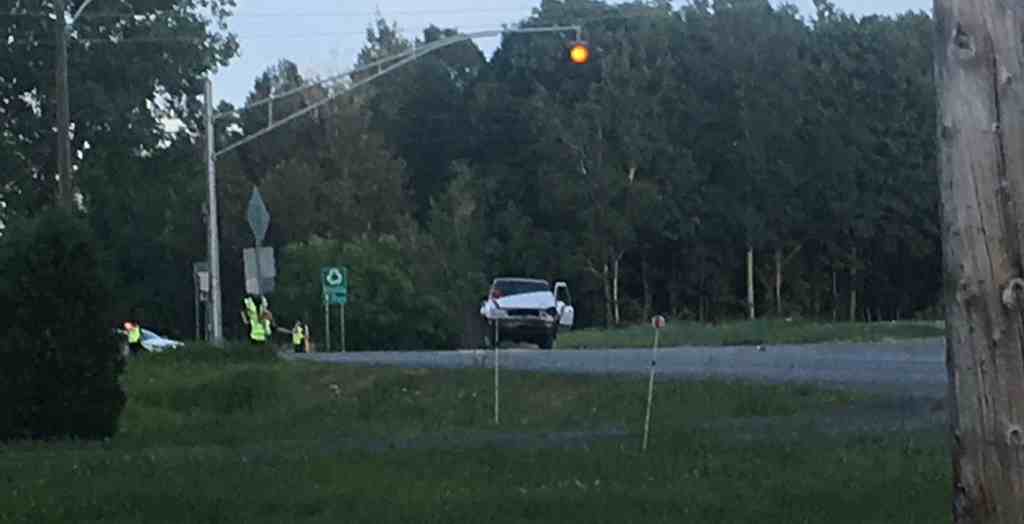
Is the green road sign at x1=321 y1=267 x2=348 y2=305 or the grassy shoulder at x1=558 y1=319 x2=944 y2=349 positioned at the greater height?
the green road sign at x1=321 y1=267 x2=348 y2=305

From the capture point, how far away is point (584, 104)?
72.5 metres

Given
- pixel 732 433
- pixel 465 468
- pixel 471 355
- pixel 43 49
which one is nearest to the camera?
pixel 465 468

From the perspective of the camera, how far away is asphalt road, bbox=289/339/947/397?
25516 millimetres

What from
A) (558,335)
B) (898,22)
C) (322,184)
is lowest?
(558,335)

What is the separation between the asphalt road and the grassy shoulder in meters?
5.47

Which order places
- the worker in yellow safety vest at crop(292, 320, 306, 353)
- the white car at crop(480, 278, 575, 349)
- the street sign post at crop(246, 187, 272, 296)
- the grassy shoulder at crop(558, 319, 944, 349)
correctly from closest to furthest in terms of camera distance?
the street sign post at crop(246, 187, 272, 296), the grassy shoulder at crop(558, 319, 944, 349), the white car at crop(480, 278, 575, 349), the worker in yellow safety vest at crop(292, 320, 306, 353)

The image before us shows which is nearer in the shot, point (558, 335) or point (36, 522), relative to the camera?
point (36, 522)

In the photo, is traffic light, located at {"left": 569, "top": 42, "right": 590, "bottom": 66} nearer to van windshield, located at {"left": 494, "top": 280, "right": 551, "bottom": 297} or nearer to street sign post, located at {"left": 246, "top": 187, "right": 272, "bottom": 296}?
street sign post, located at {"left": 246, "top": 187, "right": 272, "bottom": 296}

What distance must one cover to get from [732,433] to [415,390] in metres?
11.7

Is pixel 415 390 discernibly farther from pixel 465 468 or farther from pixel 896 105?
pixel 896 105

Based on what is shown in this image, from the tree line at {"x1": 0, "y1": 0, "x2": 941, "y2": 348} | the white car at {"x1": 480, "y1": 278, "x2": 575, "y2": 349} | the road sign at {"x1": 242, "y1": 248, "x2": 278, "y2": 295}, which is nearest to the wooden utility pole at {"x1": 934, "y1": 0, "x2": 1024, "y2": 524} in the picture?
the road sign at {"x1": 242, "y1": 248, "x2": 278, "y2": 295}

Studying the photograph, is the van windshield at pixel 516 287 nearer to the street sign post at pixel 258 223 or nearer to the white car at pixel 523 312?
the white car at pixel 523 312

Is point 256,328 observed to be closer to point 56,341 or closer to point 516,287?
point 516,287

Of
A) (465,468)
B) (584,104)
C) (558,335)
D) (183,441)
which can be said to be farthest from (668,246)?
(465,468)
